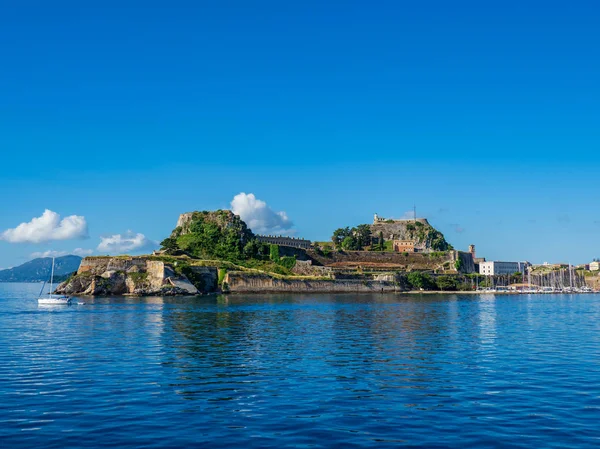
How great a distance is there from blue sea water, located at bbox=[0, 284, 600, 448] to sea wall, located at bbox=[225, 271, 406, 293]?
2226 inches

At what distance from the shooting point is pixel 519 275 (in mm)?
144125

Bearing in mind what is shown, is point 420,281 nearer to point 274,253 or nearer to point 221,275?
point 274,253

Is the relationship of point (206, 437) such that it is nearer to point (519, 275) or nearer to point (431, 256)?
point (431, 256)

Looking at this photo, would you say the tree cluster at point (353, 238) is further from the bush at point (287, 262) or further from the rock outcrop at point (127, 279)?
the rock outcrop at point (127, 279)

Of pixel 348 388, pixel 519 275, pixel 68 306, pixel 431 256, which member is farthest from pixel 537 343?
pixel 519 275

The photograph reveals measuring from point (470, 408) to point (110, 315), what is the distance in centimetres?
3532

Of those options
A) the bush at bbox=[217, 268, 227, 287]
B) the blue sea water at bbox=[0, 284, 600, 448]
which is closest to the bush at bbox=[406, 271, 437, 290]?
the bush at bbox=[217, 268, 227, 287]

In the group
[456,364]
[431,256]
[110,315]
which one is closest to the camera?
[456,364]

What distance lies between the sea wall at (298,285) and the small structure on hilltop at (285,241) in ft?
73.8

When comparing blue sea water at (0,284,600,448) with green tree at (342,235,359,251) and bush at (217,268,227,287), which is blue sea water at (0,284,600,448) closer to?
bush at (217,268,227,287)

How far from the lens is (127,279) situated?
3216 inches

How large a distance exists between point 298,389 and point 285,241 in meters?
108

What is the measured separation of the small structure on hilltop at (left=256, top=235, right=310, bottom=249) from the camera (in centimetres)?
11838

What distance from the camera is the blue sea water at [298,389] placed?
489 inches
